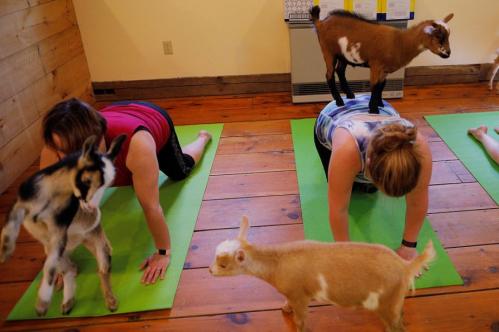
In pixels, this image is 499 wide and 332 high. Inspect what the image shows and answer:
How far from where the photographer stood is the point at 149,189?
4.44ft

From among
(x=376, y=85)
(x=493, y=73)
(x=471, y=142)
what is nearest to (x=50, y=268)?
(x=376, y=85)

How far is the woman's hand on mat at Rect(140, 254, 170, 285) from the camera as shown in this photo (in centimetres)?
142

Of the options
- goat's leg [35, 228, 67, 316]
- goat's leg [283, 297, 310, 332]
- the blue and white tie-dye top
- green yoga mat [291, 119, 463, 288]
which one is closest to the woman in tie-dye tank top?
the blue and white tie-dye top

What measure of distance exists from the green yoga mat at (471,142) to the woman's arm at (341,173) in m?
0.89

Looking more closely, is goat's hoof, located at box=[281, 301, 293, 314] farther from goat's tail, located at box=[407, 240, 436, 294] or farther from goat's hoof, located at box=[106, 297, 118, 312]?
goat's hoof, located at box=[106, 297, 118, 312]

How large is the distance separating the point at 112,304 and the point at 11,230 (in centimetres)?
67

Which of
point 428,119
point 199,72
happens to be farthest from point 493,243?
point 199,72

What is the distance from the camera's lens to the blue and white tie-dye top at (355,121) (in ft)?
3.84

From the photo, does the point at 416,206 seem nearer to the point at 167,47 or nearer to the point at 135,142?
the point at 135,142

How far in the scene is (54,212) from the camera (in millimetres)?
753

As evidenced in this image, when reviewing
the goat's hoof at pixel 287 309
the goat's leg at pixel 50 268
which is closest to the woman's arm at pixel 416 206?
the goat's hoof at pixel 287 309

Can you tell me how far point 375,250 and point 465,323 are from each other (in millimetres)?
492

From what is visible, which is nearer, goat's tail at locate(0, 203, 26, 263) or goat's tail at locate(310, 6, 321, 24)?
goat's tail at locate(0, 203, 26, 263)

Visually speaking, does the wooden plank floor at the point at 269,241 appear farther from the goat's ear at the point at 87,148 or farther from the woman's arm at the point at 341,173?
the goat's ear at the point at 87,148
